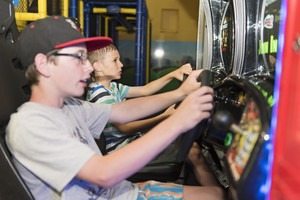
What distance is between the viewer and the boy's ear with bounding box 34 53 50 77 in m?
0.93

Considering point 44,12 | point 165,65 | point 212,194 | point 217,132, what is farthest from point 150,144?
point 165,65

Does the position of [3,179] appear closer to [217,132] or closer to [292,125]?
[217,132]

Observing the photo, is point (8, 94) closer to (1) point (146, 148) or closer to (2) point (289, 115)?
(1) point (146, 148)

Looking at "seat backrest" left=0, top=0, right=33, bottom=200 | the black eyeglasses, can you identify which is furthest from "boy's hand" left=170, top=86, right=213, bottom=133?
"seat backrest" left=0, top=0, right=33, bottom=200

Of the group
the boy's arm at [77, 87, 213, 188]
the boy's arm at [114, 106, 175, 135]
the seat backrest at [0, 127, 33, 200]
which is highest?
the boy's arm at [77, 87, 213, 188]

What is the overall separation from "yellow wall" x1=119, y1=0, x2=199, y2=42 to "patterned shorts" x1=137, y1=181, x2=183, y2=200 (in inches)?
311

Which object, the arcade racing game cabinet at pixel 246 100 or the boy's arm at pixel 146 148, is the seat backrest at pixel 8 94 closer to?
the boy's arm at pixel 146 148

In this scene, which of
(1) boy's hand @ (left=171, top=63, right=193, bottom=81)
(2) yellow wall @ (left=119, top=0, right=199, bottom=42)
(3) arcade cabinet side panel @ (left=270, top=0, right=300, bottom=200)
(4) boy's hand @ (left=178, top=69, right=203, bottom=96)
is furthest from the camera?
(2) yellow wall @ (left=119, top=0, right=199, bottom=42)

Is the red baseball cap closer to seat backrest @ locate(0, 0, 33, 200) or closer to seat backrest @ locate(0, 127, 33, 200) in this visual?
seat backrest @ locate(0, 0, 33, 200)

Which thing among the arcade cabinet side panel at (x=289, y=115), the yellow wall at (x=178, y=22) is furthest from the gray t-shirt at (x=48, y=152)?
the yellow wall at (x=178, y=22)

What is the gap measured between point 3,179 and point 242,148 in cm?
61

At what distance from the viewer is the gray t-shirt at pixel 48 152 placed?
2.70 feet

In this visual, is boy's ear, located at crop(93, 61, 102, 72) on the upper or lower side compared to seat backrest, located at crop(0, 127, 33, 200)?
upper

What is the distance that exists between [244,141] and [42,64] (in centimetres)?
60
